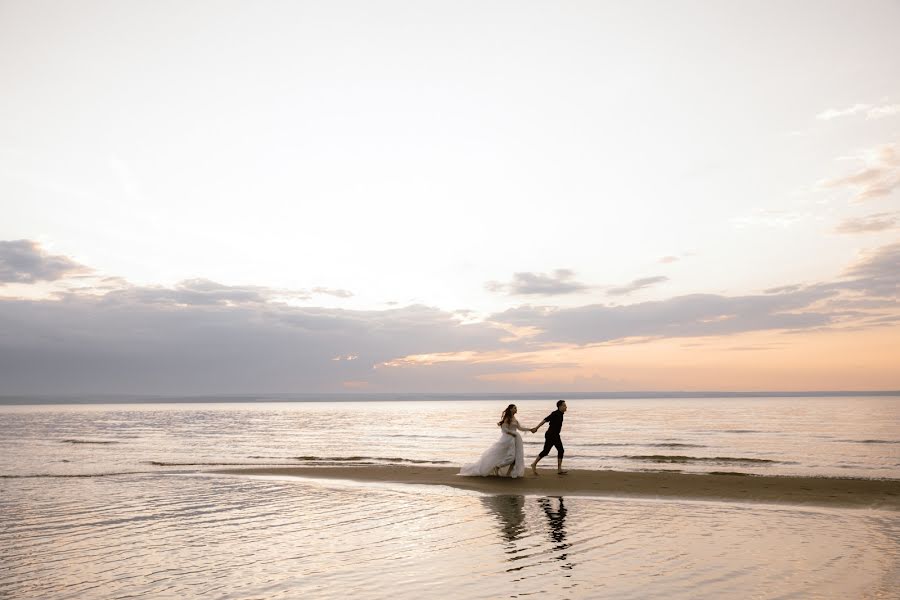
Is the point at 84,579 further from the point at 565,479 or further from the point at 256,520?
the point at 565,479

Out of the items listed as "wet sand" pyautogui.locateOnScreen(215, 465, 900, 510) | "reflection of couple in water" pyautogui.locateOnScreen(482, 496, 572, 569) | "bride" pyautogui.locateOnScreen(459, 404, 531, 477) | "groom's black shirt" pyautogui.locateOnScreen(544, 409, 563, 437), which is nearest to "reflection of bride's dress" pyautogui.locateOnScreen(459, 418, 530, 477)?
"bride" pyautogui.locateOnScreen(459, 404, 531, 477)

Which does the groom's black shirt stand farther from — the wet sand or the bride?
the wet sand

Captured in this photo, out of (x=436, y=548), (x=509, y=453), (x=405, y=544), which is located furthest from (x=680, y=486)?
(x=405, y=544)

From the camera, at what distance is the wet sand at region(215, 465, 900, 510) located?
17844 mm

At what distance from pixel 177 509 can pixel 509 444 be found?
34.9 feet

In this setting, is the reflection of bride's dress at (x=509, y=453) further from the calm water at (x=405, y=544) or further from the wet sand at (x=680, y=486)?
the calm water at (x=405, y=544)

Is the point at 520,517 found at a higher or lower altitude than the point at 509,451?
lower

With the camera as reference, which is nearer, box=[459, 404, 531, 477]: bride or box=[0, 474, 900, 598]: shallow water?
box=[0, 474, 900, 598]: shallow water

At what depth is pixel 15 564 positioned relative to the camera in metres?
11.0

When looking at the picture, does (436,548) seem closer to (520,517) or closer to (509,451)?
(520,517)

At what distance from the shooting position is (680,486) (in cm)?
2047

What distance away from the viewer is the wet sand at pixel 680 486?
17844 millimetres

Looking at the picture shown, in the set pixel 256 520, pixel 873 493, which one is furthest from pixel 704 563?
pixel 873 493

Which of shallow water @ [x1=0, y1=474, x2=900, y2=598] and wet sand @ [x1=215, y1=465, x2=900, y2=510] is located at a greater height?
shallow water @ [x1=0, y1=474, x2=900, y2=598]
